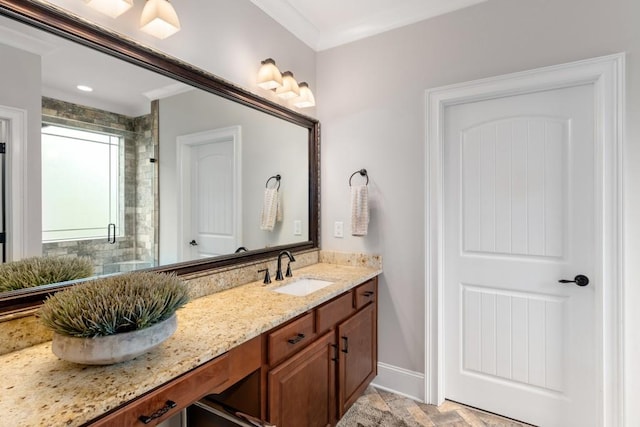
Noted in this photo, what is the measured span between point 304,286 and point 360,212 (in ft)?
2.14

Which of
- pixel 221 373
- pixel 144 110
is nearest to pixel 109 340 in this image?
pixel 221 373

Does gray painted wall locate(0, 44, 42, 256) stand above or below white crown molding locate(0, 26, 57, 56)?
below

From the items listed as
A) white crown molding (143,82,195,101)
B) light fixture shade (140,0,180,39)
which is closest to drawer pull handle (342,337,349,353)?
white crown molding (143,82,195,101)

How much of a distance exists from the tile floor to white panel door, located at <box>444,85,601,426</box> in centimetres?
8

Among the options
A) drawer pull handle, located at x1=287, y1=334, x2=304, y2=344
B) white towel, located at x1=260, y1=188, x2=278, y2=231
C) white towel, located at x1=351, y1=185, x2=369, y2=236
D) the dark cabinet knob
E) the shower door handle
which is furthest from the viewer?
white towel, located at x1=351, y1=185, x2=369, y2=236

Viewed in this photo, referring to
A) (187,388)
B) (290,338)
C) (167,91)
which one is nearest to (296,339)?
(290,338)

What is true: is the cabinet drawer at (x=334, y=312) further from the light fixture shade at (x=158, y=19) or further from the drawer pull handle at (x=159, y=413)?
the light fixture shade at (x=158, y=19)

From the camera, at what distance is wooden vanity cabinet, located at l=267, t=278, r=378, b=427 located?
4.66 feet

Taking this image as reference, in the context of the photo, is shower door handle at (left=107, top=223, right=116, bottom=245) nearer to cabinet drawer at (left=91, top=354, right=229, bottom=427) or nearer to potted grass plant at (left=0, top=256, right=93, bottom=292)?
potted grass plant at (left=0, top=256, right=93, bottom=292)

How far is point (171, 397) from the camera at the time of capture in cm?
94

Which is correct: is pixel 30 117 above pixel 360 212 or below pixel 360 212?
above

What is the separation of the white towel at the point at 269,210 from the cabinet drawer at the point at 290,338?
2.60ft

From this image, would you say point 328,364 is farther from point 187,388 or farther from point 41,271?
point 41,271

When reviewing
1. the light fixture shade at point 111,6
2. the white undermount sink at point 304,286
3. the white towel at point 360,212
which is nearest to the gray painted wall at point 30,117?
the light fixture shade at point 111,6
